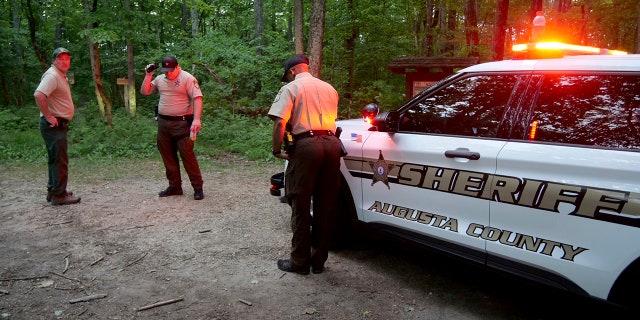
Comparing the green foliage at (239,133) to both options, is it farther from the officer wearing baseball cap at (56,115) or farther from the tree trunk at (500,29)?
the tree trunk at (500,29)

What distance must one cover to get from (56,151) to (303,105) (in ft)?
12.6

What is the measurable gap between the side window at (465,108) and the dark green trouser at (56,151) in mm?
4455

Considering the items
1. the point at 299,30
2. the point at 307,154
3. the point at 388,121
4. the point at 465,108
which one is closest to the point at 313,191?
the point at 307,154

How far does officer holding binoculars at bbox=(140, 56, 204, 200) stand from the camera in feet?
18.7

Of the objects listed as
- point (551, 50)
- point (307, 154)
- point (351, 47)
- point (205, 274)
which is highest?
point (351, 47)

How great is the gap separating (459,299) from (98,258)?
10.6ft

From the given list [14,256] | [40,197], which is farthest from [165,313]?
[40,197]

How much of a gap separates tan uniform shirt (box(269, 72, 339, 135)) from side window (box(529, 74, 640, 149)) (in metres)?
1.55

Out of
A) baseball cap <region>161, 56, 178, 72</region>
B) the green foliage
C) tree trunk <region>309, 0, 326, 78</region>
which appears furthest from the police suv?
the green foliage

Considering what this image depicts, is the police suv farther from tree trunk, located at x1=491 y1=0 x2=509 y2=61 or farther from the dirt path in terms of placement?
tree trunk, located at x1=491 y1=0 x2=509 y2=61

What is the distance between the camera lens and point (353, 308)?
10.3 feet

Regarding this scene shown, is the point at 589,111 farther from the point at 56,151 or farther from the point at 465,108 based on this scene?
the point at 56,151

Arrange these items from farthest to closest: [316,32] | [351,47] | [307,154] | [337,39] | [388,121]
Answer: [351,47] → [337,39] → [316,32] → [388,121] → [307,154]

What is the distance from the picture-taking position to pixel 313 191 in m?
3.58
